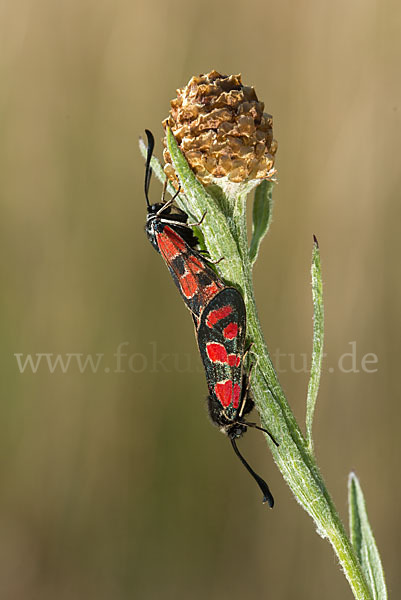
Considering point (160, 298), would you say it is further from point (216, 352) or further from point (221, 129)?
point (221, 129)

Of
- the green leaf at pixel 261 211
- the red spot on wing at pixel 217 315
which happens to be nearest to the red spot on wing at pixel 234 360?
the red spot on wing at pixel 217 315

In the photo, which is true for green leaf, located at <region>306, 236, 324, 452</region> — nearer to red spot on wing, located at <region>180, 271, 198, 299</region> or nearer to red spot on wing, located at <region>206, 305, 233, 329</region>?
red spot on wing, located at <region>206, 305, 233, 329</region>

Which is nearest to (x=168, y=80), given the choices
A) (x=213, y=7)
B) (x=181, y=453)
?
(x=213, y=7)

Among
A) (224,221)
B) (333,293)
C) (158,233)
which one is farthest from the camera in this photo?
(333,293)

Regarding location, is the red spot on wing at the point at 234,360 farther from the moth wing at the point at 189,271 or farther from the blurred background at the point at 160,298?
the blurred background at the point at 160,298

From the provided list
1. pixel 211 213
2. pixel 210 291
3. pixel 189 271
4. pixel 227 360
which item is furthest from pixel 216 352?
pixel 211 213

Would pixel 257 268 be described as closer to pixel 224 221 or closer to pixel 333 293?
pixel 333 293
